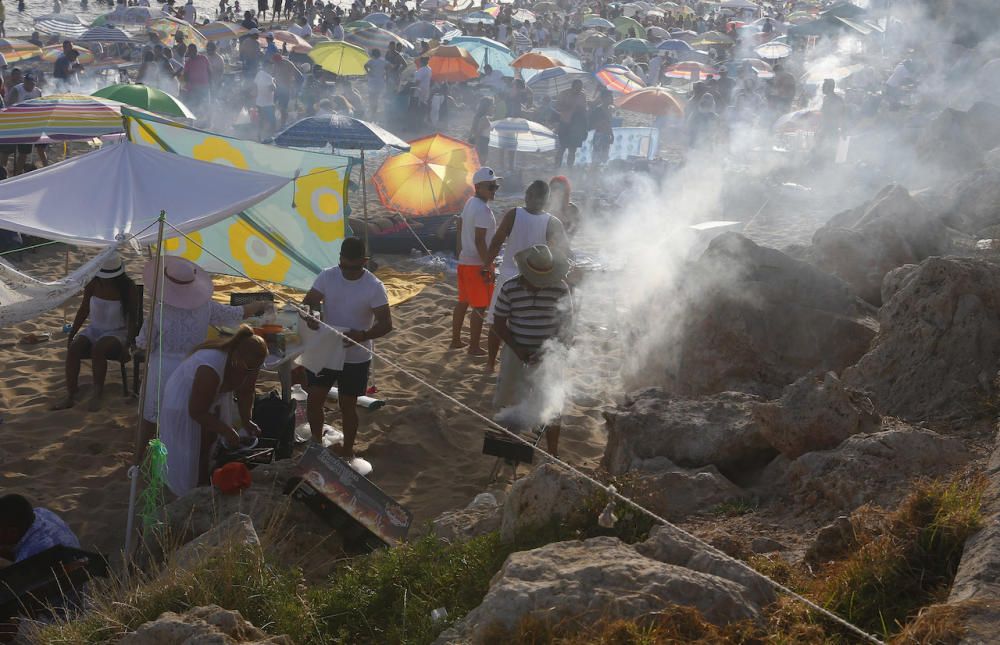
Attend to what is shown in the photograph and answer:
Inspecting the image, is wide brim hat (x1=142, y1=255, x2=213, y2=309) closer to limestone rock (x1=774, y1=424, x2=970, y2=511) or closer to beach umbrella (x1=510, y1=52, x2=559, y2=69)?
limestone rock (x1=774, y1=424, x2=970, y2=511)

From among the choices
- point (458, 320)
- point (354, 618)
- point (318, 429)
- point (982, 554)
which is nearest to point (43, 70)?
point (458, 320)

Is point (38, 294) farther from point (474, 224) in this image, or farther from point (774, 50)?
point (774, 50)

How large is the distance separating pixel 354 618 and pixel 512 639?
3.77 feet

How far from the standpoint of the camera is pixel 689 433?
5.38 metres

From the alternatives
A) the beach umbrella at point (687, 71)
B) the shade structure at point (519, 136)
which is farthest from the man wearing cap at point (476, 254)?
the beach umbrella at point (687, 71)

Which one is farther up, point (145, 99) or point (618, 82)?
point (618, 82)

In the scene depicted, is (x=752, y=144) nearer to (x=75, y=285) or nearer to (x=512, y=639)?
(x=75, y=285)

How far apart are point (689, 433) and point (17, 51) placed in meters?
21.5

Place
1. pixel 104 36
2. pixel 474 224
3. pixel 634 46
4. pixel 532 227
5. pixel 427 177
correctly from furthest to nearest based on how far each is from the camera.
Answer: pixel 634 46 → pixel 104 36 → pixel 427 177 → pixel 474 224 → pixel 532 227

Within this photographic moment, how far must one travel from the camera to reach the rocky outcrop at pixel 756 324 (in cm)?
669

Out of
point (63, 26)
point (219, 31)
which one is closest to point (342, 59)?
point (219, 31)

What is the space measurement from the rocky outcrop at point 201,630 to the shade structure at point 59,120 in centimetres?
814

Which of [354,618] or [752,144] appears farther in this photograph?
[752,144]

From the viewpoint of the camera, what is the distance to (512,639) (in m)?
3.23
